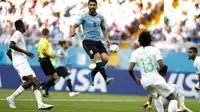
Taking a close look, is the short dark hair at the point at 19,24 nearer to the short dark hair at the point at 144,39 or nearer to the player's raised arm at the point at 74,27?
the player's raised arm at the point at 74,27

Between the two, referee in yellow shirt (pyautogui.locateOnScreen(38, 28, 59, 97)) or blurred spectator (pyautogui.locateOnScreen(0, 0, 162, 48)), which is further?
blurred spectator (pyautogui.locateOnScreen(0, 0, 162, 48))

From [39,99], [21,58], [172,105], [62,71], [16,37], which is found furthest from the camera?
[62,71]

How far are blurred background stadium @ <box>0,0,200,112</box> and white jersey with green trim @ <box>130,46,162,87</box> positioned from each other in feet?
44.2

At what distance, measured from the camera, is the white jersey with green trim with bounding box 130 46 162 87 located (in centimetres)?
1177

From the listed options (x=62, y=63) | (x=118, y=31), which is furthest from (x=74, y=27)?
(x=118, y=31)

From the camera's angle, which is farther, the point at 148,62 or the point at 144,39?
the point at 144,39

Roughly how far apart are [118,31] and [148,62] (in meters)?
20.1

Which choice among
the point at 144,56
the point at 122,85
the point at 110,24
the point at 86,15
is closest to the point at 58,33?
the point at 110,24

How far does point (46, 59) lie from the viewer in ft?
73.2

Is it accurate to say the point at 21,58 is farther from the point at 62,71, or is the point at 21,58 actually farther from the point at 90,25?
the point at 62,71

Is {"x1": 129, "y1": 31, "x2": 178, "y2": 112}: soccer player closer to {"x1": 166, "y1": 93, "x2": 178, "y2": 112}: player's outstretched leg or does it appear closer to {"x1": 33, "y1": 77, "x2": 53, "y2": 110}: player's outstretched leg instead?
{"x1": 166, "y1": 93, "x2": 178, "y2": 112}: player's outstretched leg

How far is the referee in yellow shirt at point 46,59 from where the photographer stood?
21562 mm

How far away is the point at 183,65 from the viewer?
26141 mm

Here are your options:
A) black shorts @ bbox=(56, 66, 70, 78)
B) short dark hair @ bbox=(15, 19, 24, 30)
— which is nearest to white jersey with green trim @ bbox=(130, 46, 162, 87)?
short dark hair @ bbox=(15, 19, 24, 30)
